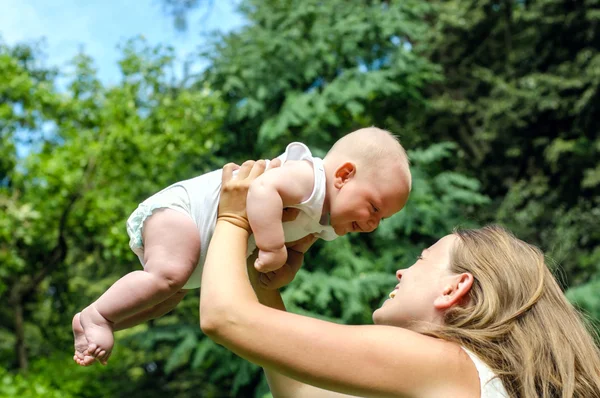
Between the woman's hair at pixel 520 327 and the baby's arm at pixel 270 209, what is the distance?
43 centimetres

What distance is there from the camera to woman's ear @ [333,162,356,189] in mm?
1923

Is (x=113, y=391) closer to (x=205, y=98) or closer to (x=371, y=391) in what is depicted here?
(x=205, y=98)

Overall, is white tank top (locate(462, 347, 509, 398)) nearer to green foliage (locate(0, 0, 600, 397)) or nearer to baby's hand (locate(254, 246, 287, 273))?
baby's hand (locate(254, 246, 287, 273))

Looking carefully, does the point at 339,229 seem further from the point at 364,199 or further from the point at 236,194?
the point at 236,194

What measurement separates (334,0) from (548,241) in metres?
4.45

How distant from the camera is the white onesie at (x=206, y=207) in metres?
1.87

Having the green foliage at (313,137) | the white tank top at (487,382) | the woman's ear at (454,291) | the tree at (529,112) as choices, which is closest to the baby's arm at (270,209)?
the woman's ear at (454,291)

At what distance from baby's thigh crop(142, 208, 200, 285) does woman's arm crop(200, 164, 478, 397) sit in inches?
9.4

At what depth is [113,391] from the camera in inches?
407

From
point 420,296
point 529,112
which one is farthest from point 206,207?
point 529,112

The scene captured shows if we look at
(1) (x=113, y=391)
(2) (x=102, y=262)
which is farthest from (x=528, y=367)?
(2) (x=102, y=262)

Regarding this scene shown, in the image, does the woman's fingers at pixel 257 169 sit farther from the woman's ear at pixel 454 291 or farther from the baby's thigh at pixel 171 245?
the woman's ear at pixel 454 291

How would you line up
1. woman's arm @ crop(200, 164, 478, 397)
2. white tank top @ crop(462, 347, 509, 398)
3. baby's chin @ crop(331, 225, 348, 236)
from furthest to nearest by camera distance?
baby's chin @ crop(331, 225, 348, 236), white tank top @ crop(462, 347, 509, 398), woman's arm @ crop(200, 164, 478, 397)

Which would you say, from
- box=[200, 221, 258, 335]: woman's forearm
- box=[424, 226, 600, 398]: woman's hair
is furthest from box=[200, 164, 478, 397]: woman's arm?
box=[424, 226, 600, 398]: woman's hair
